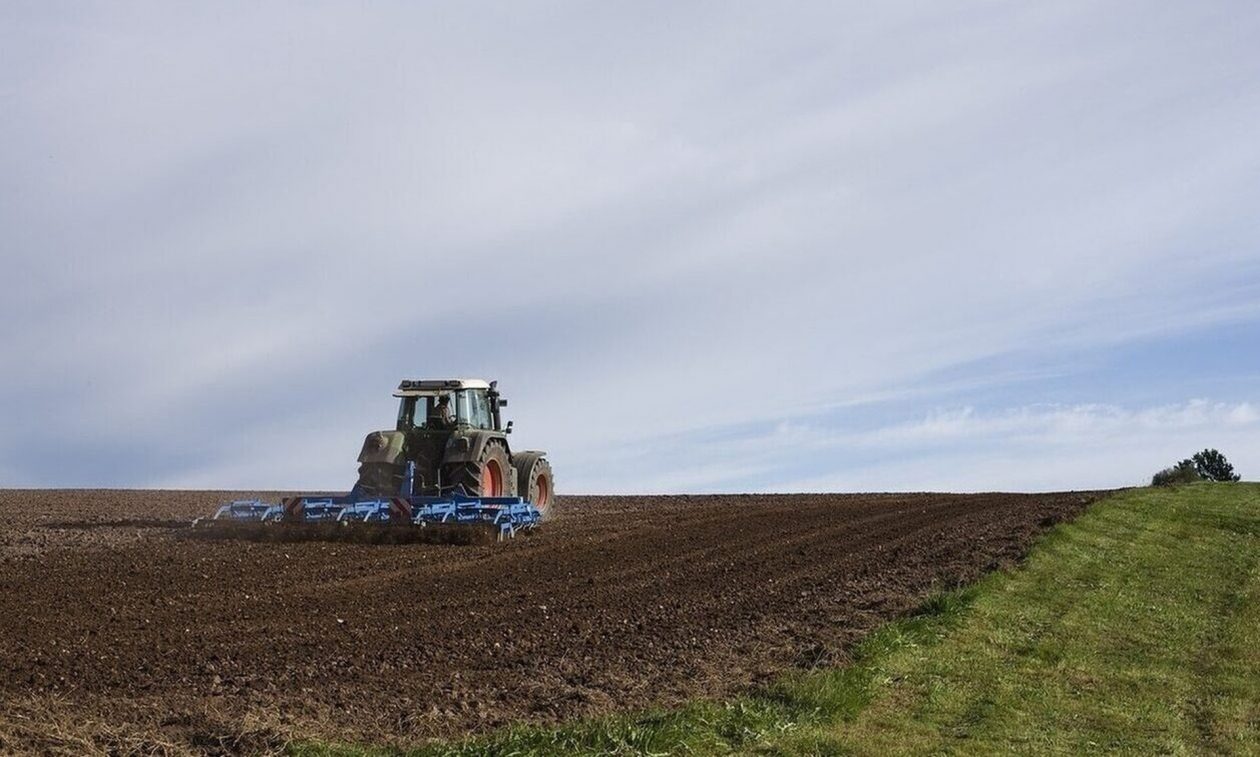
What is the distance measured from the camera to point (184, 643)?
33.0ft

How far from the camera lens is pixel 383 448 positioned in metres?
20.3

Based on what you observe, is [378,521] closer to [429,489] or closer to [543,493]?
[429,489]

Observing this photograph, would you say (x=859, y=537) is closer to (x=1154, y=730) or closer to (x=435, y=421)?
(x=435, y=421)

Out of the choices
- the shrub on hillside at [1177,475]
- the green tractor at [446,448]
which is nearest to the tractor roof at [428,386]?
the green tractor at [446,448]

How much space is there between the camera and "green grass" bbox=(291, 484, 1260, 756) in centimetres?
745

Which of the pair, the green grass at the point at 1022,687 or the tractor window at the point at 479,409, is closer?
the green grass at the point at 1022,687

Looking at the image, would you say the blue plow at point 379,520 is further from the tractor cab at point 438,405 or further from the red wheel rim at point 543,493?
the red wheel rim at point 543,493

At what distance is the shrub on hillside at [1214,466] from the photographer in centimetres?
3406

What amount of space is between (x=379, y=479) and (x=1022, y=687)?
1332 centimetres

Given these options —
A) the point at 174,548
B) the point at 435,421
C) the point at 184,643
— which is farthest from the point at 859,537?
the point at 184,643

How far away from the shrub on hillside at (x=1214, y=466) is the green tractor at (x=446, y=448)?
21079mm

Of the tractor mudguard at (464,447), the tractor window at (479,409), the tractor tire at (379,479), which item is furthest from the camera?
the tractor window at (479,409)

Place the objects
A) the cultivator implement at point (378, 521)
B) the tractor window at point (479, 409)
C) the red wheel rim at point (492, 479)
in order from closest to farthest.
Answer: the cultivator implement at point (378, 521) → the red wheel rim at point (492, 479) → the tractor window at point (479, 409)

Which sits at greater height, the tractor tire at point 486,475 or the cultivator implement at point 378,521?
the tractor tire at point 486,475
